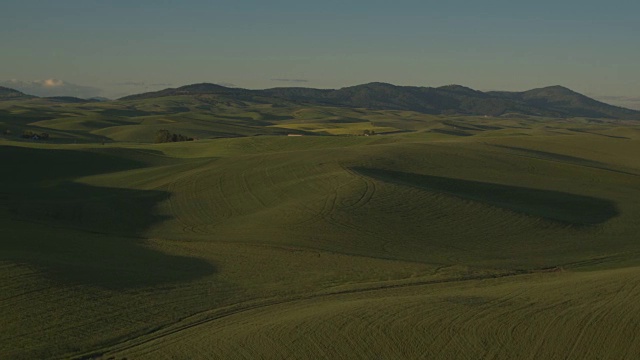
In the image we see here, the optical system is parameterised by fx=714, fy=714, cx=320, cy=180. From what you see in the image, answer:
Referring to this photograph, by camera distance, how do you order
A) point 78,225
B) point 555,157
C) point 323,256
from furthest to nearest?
point 555,157
point 78,225
point 323,256

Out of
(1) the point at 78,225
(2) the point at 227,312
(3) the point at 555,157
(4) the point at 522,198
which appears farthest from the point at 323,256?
(3) the point at 555,157

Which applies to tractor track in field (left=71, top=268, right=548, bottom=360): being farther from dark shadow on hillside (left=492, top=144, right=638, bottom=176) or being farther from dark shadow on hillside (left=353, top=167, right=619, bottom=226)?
dark shadow on hillside (left=492, top=144, right=638, bottom=176)

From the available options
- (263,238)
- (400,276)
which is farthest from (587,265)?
(263,238)

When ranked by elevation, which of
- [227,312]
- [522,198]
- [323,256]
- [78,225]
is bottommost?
[78,225]

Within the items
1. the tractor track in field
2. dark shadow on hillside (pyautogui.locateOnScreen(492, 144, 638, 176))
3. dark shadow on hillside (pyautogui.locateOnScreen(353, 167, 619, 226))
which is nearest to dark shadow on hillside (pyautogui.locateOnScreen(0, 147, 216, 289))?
the tractor track in field

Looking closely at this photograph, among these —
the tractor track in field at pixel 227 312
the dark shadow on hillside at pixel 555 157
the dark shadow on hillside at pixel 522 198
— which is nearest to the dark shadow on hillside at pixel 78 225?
the tractor track in field at pixel 227 312

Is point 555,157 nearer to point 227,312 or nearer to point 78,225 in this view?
point 78,225

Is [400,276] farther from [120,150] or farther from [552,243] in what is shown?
[120,150]
